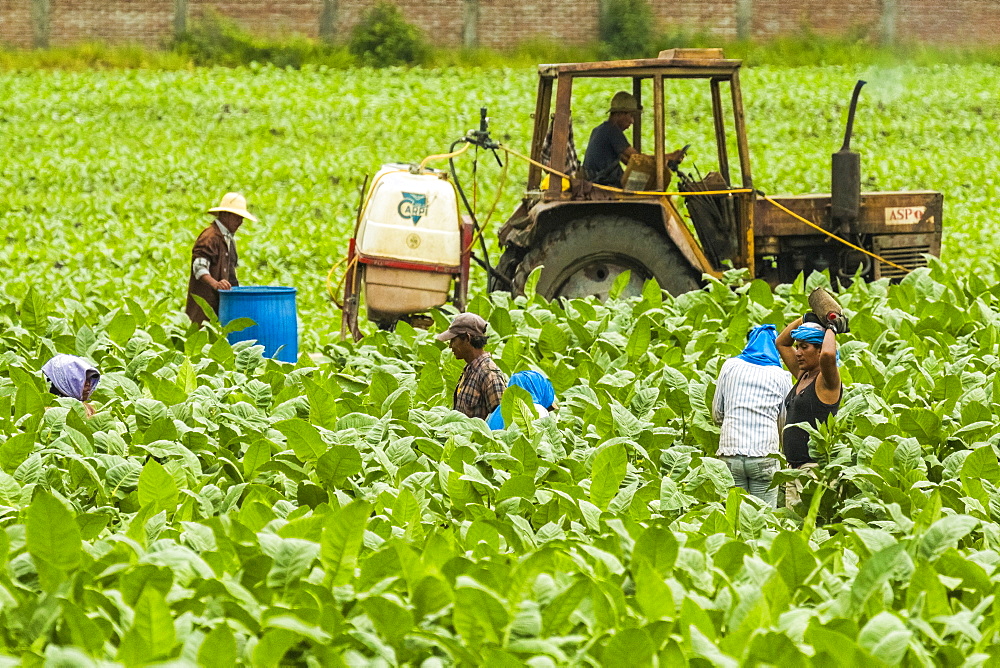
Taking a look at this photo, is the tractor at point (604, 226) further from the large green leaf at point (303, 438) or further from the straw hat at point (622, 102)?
the large green leaf at point (303, 438)

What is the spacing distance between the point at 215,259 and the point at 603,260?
8.68ft

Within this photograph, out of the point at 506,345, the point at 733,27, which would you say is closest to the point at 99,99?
the point at 733,27

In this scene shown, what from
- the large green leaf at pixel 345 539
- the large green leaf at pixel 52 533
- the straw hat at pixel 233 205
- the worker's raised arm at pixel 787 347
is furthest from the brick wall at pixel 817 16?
the large green leaf at pixel 52 533

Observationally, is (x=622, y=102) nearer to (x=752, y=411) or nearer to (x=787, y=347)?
(x=787, y=347)

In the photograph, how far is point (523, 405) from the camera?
5477 mm

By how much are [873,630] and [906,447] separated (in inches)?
85.1

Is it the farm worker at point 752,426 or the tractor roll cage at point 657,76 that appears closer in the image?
Answer: the farm worker at point 752,426

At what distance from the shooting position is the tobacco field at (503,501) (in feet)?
10.6

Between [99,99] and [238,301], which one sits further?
[99,99]

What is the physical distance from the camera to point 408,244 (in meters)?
9.03

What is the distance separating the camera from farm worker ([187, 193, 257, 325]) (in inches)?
340

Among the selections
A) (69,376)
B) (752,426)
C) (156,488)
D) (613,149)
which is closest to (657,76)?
(613,149)

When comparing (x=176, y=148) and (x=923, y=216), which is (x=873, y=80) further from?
(x=923, y=216)

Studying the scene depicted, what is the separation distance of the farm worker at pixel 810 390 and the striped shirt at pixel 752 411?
139 mm
